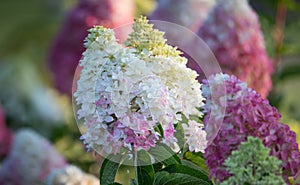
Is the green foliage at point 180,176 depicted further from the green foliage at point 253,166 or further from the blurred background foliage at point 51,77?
the blurred background foliage at point 51,77

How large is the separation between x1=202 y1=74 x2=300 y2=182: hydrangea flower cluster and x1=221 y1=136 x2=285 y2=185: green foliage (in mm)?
98

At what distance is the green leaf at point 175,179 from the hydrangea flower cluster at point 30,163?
997 millimetres

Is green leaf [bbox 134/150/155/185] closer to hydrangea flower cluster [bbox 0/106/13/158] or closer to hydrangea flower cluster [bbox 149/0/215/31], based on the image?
hydrangea flower cluster [bbox 149/0/215/31]

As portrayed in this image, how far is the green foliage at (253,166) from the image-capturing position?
3.39 feet

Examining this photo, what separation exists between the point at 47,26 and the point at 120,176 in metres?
3.27

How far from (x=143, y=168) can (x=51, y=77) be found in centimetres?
248

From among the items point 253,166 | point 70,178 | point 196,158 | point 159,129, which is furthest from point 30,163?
point 253,166

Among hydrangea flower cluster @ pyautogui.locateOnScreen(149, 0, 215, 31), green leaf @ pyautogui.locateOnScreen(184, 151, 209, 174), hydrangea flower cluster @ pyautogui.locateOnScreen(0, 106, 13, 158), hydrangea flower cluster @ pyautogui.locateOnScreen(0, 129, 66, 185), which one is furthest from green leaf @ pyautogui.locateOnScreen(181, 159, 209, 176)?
hydrangea flower cluster @ pyautogui.locateOnScreen(0, 106, 13, 158)

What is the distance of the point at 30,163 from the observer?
7.20 feet

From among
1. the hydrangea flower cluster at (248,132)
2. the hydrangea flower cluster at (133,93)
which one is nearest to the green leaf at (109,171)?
the hydrangea flower cluster at (133,93)

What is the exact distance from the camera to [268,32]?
8.80 feet

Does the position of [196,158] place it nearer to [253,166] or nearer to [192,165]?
[192,165]

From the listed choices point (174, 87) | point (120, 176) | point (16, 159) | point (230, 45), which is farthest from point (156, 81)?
point (16, 159)

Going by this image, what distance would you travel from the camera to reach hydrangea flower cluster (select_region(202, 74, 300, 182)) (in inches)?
45.9
